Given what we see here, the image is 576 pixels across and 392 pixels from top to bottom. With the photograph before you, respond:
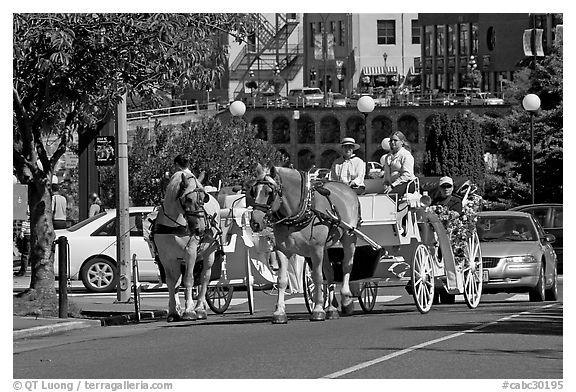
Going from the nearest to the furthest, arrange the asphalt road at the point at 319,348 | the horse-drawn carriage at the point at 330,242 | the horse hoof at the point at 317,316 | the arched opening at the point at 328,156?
1. the asphalt road at the point at 319,348
2. the horse-drawn carriage at the point at 330,242
3. the horse hoof at the point at 317,316
4. the arched opening at the point at 328,156

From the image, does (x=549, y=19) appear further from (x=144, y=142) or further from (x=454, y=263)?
(x=454, y=263)

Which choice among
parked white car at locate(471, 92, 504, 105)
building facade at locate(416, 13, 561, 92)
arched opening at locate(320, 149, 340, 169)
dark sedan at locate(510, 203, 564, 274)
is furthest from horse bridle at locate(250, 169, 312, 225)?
arched opening at locate(320, 149, 340, 169)

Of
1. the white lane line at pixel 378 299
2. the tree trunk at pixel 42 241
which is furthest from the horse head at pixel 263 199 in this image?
the white lane line at pixel 378 299

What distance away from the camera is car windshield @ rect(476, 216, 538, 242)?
2828cm

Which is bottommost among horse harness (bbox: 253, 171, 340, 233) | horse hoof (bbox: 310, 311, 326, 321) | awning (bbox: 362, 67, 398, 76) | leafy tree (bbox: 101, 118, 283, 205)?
horse hoof (bbox: 310, 311, 326, 321)

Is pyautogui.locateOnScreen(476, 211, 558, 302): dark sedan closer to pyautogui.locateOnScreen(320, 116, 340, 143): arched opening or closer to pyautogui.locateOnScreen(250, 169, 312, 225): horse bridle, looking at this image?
pyautogui.locateOnScreen(250, 169, 312, 225): horse bridle

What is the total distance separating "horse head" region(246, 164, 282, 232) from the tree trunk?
4426 mm

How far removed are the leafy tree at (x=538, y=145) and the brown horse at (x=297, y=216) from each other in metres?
38.7

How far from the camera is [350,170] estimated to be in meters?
24.4

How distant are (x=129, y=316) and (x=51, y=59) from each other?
13.5ft

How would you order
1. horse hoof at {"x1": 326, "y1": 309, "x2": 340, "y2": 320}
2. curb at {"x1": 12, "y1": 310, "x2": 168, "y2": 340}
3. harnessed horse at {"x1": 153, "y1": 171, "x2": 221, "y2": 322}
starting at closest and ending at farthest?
1. curb at {"x1": 12, "y1": 310, "x2": 168, "y2": 340}
2. horse hoof at {"x1": 326, "y1": 309, "x2": 340, "y2": 320}
3. harnessed horse at {"x1": 153, "y1": 171, "x2": 221, "y2": 322}

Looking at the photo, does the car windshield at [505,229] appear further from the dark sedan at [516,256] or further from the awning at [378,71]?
the awning at [378,71]

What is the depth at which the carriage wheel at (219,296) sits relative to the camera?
25484 mm

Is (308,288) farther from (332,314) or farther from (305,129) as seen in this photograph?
(305,129)
